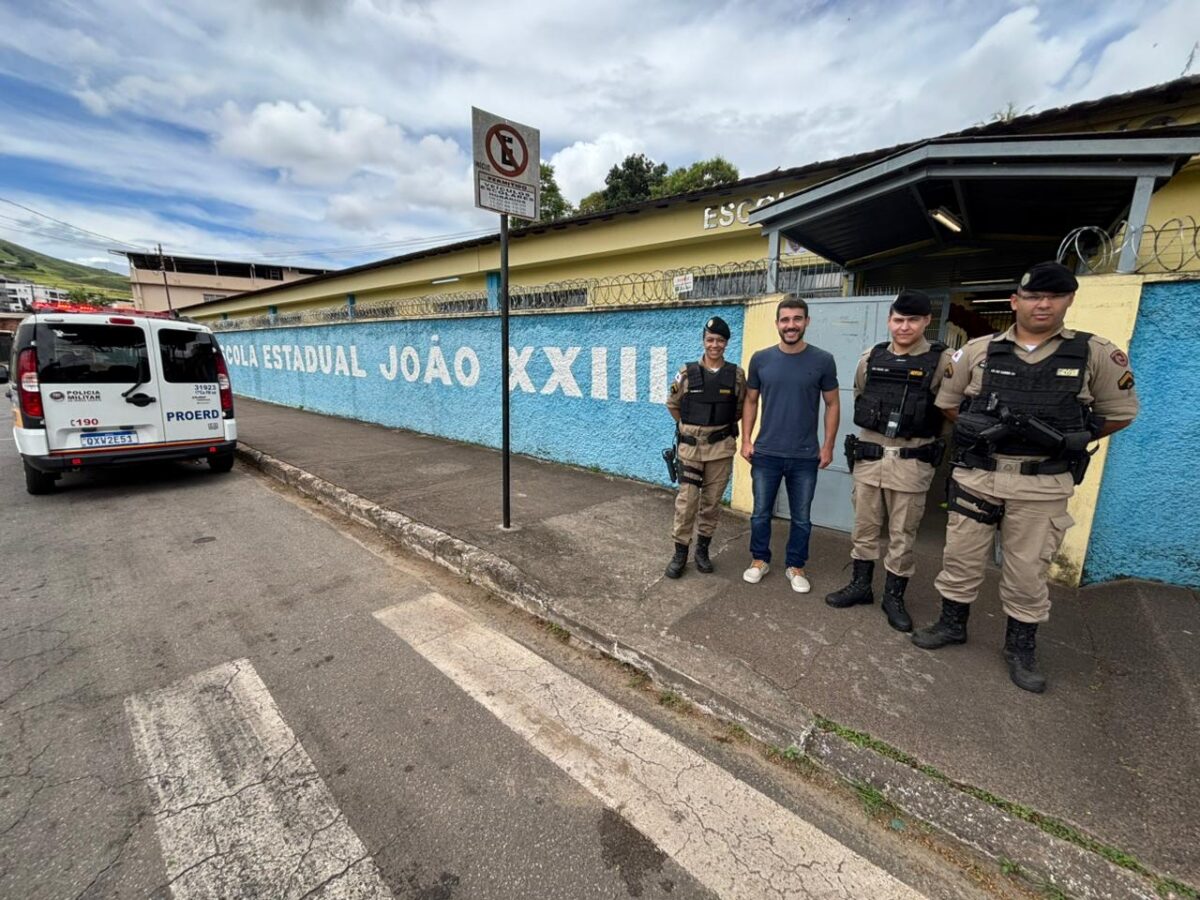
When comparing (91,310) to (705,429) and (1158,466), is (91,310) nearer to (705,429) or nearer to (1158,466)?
(705,429)

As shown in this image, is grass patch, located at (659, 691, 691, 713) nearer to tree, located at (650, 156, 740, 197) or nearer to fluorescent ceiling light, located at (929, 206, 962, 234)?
fluorescent ceiling light, located at (929, 206, 962, 234)

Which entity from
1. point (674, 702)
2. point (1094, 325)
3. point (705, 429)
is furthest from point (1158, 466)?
point (674, 702)

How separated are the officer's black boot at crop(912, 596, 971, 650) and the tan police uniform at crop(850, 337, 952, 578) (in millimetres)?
245

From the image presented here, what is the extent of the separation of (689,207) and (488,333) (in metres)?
→ 4.27

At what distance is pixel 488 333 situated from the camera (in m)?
7.14

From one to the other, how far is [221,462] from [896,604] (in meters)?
7.47

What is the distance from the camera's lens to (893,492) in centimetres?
282

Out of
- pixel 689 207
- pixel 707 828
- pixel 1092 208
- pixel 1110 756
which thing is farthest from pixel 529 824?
pixel 689 207

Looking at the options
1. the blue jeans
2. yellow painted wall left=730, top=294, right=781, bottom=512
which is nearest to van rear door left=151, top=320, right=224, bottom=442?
yellow painted wall left=730, top=294, right=781, bottom=512

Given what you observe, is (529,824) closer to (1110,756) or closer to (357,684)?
(357,684)

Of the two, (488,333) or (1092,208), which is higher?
(1092,208)

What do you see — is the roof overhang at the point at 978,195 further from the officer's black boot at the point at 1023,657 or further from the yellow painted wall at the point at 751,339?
the officer's black boot at the point at 1023,657

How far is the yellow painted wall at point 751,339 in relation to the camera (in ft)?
14.1

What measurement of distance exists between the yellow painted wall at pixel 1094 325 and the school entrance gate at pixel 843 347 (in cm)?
106
